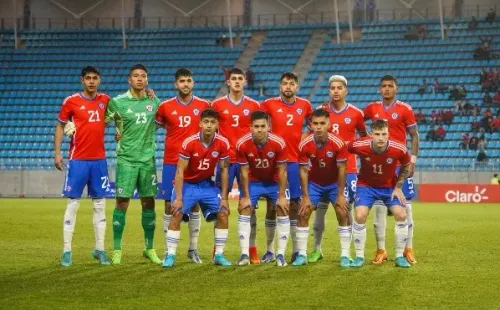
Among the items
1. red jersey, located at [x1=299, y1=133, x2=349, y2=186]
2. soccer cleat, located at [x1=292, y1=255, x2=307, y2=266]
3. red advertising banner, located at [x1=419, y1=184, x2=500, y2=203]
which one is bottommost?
red advertising banner, located at [x1=419, y1=184, x2=500, y2=203]

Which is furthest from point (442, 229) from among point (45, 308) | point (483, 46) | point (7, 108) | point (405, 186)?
point (7, 108)

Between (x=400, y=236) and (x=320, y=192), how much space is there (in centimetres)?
120

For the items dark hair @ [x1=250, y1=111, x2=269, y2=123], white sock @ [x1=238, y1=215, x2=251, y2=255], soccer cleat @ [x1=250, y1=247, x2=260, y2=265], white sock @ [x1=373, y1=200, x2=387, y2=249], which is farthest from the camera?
white sock @ [x1=373, y1=200, x2=387, y2=249]

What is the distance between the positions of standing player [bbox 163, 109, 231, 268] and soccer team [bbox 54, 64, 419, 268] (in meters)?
0.01

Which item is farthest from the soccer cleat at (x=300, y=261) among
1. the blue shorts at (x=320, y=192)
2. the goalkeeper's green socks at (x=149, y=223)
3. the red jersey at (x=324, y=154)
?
the goalkeeper's green socks at (x=149, y=223)

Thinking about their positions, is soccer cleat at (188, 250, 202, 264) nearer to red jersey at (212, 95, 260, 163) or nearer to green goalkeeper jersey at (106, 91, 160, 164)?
green goalkeeper jersey at (106, 91, 160, 164)

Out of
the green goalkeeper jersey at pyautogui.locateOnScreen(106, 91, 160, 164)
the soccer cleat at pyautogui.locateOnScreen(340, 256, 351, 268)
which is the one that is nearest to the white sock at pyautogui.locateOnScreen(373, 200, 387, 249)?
the soccer cleat at pyautogui.locateOnScreen(340, 256, 351, 268)

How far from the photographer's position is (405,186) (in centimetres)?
1387

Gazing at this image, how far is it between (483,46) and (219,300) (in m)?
38.9

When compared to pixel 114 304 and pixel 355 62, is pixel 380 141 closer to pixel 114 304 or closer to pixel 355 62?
pixel 114 304

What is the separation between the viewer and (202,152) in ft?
41.5

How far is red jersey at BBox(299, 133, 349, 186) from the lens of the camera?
12992 millimetres

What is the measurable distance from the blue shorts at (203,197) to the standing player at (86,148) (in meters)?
1.10

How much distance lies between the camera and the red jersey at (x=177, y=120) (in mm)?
13359
